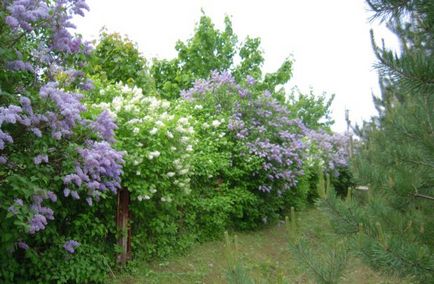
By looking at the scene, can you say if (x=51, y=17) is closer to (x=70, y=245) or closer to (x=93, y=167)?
(x=93, y=167)

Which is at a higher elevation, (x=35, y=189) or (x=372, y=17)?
(x=372, y=17)

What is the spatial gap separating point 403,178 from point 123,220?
11.8 ft

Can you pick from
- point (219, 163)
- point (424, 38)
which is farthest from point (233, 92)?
point (424, 38)

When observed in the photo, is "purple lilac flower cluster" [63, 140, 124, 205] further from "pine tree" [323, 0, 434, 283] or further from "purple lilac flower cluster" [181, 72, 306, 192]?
"purple lilac flower cluster" [181, 72, 306, 192]

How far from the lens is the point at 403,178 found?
3627mm

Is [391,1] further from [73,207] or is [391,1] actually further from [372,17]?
[73,207]

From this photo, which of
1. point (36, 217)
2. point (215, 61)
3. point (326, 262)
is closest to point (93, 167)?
point (36, 217)

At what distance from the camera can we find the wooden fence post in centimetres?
599

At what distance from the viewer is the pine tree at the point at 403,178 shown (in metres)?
2.89

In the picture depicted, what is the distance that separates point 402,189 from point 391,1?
57.3 inches

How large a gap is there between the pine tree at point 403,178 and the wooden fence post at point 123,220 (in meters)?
2.97

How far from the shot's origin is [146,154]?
5660 mm

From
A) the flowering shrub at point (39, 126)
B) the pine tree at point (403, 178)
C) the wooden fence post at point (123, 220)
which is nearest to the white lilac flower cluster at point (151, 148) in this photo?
the wooden fence post at point (123, 220)

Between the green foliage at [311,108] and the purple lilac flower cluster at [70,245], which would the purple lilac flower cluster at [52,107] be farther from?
the green foliage at [311,108]
